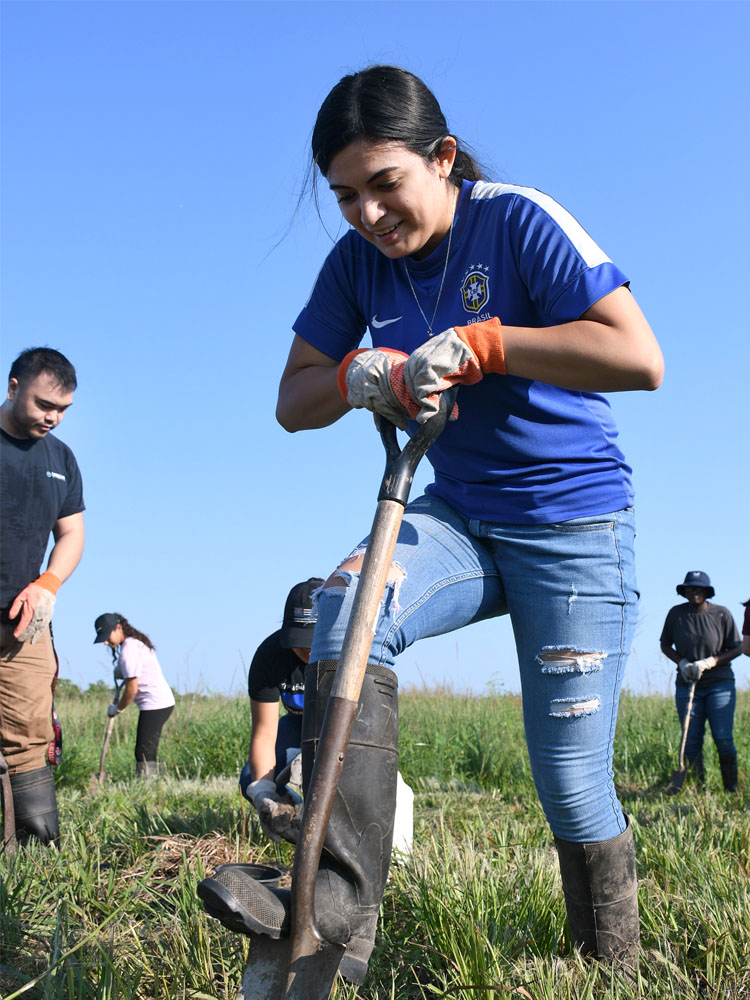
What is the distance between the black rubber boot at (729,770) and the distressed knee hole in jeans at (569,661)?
7.21 meters

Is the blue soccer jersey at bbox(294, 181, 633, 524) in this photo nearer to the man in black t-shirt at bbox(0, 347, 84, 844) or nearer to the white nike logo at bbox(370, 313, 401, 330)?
the white nike logo at bbox(370, 313, 401, 330)

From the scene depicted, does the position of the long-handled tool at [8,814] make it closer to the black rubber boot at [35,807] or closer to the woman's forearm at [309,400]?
the black rubber boot at [35,807]

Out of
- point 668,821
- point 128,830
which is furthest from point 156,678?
point 668,821

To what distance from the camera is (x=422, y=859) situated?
3422 millimetres

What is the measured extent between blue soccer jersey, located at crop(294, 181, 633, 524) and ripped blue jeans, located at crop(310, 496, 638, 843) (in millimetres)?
70

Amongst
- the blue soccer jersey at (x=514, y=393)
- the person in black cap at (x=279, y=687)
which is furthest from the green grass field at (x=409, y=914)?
the blue soccer jersey at (x=514, y=393)

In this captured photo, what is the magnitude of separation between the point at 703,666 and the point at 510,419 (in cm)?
743

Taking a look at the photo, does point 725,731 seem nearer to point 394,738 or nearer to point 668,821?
point 668,821

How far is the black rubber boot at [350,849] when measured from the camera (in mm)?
1792

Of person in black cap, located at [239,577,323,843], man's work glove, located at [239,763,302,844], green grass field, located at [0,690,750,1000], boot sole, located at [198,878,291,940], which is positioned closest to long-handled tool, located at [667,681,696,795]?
green grass field, located at [0,690,750,1000]

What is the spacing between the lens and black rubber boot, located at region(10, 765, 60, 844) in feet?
15.3

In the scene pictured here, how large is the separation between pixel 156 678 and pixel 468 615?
7487 mm

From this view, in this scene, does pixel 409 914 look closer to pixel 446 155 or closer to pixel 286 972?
pixel 286 972

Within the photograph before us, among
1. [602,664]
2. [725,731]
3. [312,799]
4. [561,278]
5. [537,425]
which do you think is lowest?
Result: [725,731]
